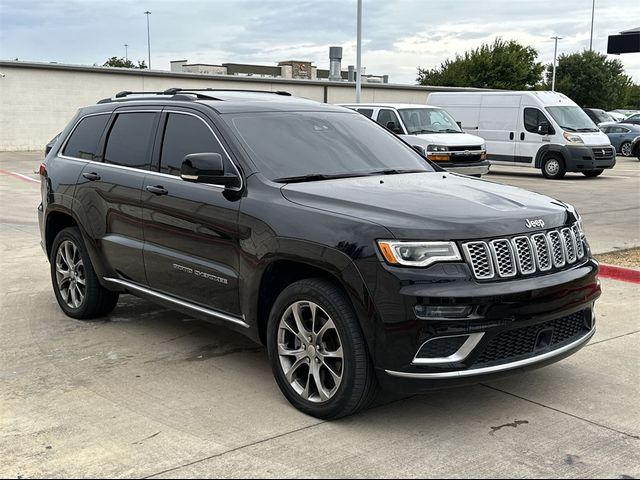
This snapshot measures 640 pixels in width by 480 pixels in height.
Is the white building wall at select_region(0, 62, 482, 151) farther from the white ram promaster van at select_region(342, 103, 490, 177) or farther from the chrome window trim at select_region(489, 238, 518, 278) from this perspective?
the chrome window trim at select_region(489, 238, 518, 278)

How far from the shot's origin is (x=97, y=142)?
6266 mm

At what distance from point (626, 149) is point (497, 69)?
1313 inches

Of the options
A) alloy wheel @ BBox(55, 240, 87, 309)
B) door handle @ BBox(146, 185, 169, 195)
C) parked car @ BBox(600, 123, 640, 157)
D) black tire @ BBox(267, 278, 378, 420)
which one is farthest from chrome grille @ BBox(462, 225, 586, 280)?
parked car @ BBox(600, 123, 640, 157)

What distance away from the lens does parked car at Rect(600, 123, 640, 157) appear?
28.9 m

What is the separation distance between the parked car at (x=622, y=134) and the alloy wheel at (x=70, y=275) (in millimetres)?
26660

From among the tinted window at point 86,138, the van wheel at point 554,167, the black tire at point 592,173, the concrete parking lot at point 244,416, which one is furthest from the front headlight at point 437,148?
the tinted window at point 86,138

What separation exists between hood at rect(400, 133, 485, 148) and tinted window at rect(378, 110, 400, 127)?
0.70 meters

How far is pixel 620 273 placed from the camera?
796 centimetres

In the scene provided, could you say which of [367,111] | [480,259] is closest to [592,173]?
[367,111]

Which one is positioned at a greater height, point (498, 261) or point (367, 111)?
point (367, 111)

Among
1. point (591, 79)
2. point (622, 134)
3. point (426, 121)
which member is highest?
point (591, 79)

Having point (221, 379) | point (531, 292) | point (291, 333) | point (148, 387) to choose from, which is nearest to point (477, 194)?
point (531, 292)

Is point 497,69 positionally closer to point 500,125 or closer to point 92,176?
point 500,125

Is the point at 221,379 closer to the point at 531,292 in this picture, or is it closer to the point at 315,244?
the point at 315,244
